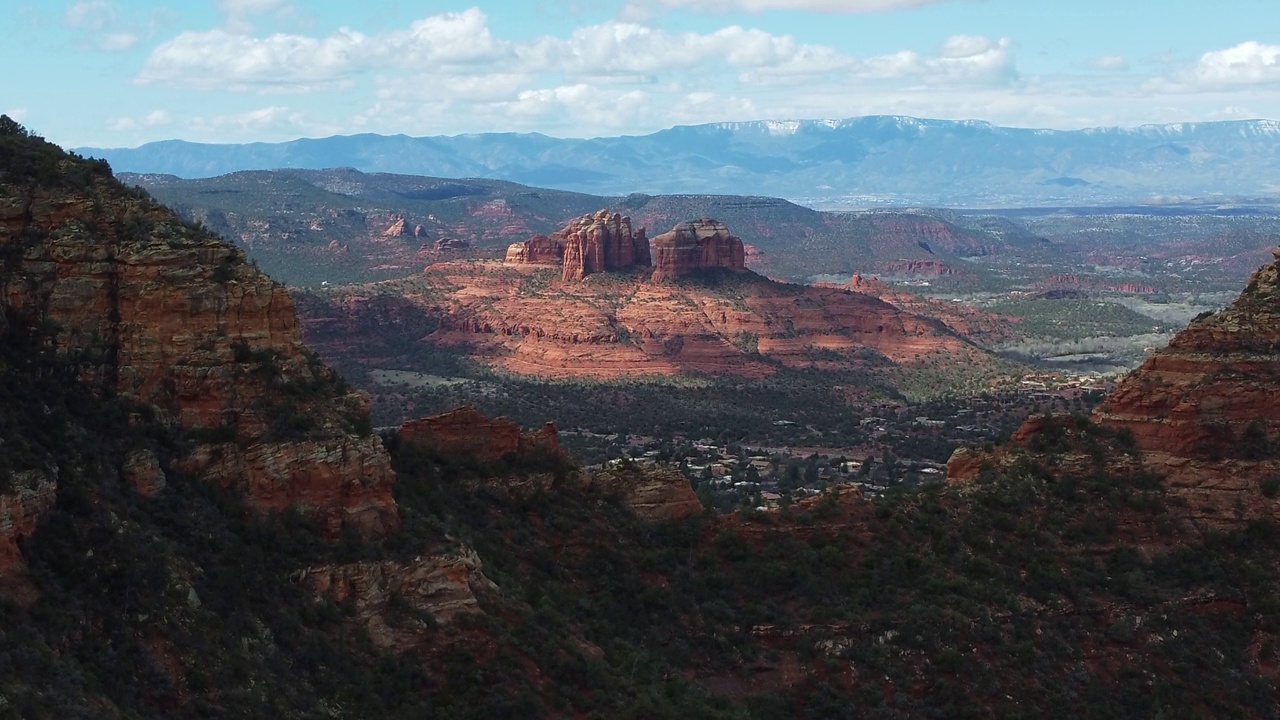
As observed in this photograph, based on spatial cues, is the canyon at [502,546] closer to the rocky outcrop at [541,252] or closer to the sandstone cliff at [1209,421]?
the sandstone cliff at [1209,421]

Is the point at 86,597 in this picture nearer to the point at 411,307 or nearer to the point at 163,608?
the point at 163,608

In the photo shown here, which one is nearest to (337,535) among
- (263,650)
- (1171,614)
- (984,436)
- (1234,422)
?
(263,650)

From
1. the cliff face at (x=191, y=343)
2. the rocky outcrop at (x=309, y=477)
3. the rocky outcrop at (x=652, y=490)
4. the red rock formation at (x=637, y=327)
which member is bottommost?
the red rock formation at (x=637, y=327)

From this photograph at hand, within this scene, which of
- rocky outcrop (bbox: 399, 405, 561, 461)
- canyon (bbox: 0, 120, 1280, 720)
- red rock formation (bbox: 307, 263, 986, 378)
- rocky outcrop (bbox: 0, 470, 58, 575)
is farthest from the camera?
red rock formation (bbox: 307, 263, 986, 378)

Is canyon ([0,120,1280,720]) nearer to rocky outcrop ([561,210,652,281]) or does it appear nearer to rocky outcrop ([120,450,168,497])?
rocky outcrop ([120,450,168,497])

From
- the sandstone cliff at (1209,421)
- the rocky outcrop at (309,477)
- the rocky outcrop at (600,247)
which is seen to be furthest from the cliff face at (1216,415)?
the rocky outcrop at (600,247)

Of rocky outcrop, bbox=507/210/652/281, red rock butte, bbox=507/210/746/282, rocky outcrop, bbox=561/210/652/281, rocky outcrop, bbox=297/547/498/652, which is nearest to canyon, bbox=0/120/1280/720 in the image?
rocky outcrop, bbox=297/547/498/652

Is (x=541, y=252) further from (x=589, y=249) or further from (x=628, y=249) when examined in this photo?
(x=589, y=249)
